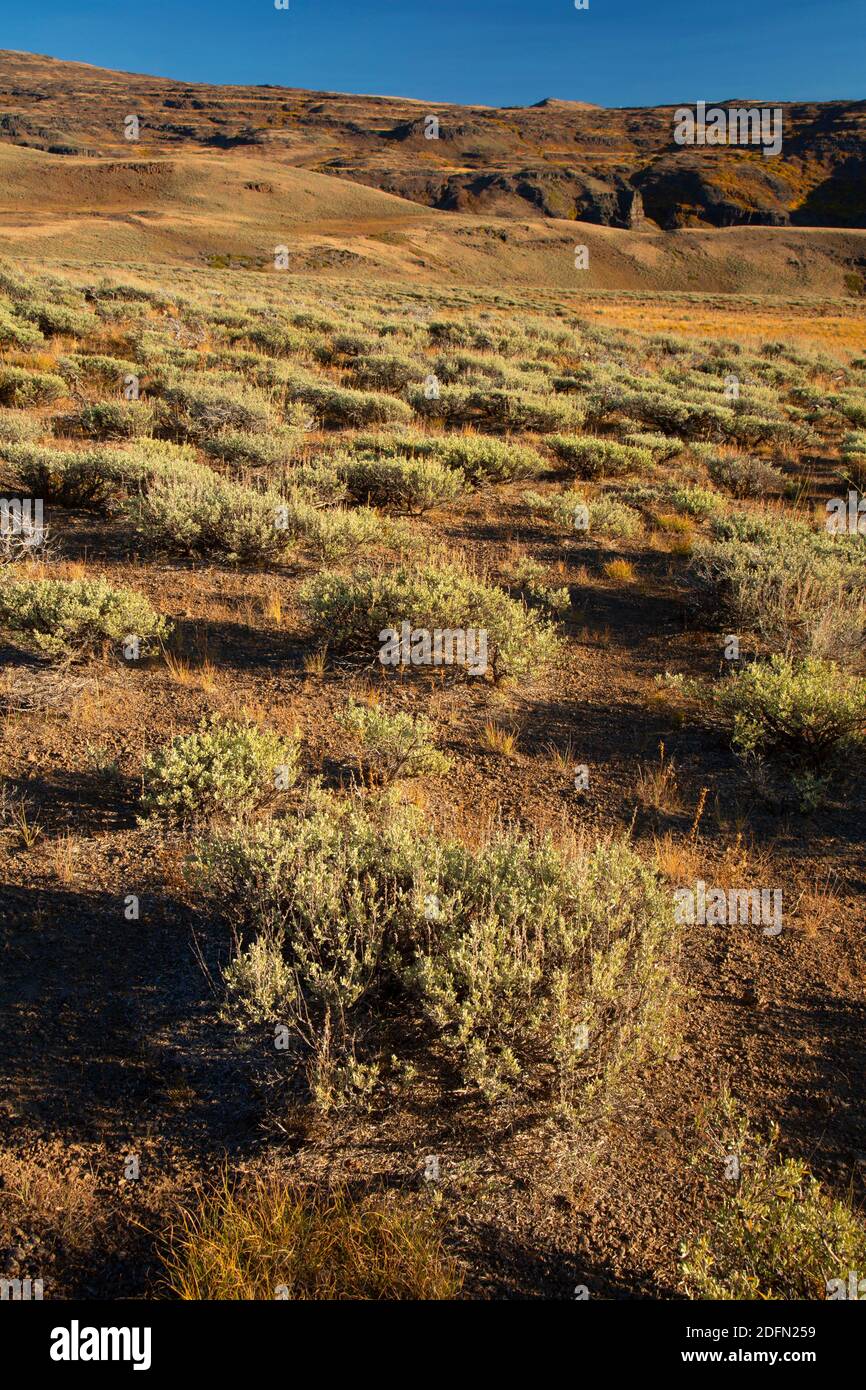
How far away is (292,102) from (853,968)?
20107 cm

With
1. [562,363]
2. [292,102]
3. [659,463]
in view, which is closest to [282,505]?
[659,463]

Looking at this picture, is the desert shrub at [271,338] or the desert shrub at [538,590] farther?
the desert shrub at [271,338]

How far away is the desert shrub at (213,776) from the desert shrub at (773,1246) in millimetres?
2548

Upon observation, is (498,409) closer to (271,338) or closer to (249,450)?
(249,450)

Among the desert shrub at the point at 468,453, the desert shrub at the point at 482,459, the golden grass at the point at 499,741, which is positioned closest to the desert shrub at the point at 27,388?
the desert shrub at the point at 468,453

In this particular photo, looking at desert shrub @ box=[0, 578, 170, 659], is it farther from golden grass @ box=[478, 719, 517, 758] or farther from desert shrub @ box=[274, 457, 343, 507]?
desert shrub @ box=[274, 457, 343, 507]

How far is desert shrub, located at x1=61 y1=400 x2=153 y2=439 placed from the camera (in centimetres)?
984

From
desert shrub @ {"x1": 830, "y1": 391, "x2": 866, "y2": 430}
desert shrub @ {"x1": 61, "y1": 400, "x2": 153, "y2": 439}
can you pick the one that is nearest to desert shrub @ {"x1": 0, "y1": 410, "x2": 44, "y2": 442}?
desert shrub @ {"x1": 61, "y1": 400, "x2": 153, "y2": 439}

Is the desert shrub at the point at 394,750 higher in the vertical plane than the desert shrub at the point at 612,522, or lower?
lower

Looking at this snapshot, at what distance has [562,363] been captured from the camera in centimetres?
1950

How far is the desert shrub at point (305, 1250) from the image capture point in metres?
1.93

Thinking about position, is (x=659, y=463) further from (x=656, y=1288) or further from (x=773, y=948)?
(x=656, y=1288)

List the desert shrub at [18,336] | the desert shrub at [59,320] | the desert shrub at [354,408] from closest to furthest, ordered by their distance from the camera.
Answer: the desert shrub at [354,408] < the desert shrub at [18,336] < the desert shrub at [59,320]

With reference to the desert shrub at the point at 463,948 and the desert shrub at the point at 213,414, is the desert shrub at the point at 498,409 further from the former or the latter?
the desert shrub at the point at 463,948
